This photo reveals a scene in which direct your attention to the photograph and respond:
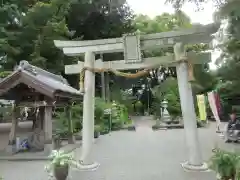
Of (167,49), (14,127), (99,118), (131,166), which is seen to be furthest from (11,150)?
(167,49)

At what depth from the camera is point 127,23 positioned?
2856cm

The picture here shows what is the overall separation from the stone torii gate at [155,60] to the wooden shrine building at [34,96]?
5.98 ft

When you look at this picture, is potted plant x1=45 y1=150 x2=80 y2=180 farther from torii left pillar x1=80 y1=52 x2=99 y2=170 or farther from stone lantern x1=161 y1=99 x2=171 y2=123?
stone lantern x1=161 y1=99 x2=171 y2=123

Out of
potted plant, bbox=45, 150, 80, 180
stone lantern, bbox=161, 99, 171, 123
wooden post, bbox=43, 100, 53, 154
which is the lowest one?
potted plant, bbox=45, 150, 80, 180

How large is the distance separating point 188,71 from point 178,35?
3.59 ft

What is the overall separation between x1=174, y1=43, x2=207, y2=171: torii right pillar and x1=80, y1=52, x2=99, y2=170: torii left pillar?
2.63 m

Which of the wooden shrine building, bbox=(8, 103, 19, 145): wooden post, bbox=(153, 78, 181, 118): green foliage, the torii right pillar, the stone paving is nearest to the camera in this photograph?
the stone paving

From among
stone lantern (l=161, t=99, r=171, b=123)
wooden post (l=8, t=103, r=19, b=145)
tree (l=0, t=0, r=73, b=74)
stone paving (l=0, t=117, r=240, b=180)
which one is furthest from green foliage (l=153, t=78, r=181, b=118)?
wooden post (l=8, t=103, r=19, b=145)

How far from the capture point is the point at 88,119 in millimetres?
8258

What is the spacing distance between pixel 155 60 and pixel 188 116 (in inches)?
75.1

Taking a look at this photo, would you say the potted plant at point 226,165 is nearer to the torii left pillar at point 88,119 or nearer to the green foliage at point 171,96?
the torii left pillar at point 88,119

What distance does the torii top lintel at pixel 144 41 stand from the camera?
7746mm

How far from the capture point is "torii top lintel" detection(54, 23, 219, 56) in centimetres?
775

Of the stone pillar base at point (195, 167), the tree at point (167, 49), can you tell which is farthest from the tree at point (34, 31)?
the stone pillar base at point (195, 167)
